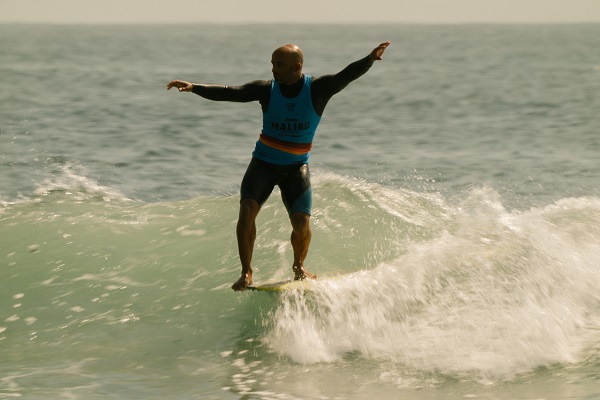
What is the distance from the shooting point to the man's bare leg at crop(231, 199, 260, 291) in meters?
8.07

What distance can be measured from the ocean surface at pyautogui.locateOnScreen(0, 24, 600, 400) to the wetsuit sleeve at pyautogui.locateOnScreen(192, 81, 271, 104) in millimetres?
1635

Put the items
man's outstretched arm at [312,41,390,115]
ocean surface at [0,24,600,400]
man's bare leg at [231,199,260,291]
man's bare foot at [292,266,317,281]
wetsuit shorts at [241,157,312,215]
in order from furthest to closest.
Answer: man's bare foot at [292,266,317,281] < wetsuit shorts at [241,157,312,215] < man's bare leg at [231,199,260,291] < man's outstretched arm at [312,41,390,115] < ocean surface at [0,24,600,400]

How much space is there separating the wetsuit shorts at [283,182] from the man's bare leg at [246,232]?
0.31 feet

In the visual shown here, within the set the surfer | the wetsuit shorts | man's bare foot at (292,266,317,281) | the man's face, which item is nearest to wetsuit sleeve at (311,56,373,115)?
the surfer

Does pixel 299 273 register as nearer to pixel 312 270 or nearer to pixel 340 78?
pixel 312 270

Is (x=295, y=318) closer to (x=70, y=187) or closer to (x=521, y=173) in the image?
(x=70, y=187)

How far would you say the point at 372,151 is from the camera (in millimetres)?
19078

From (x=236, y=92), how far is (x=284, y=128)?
1.56 feet

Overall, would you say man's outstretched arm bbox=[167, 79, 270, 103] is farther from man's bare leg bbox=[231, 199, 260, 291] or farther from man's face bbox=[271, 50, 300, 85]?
man's bare leg bbox=[231, 199, 260, 291]

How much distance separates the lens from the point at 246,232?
8.08 metres

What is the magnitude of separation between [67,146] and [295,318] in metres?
11.1

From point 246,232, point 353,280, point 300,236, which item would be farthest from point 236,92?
point 353,280

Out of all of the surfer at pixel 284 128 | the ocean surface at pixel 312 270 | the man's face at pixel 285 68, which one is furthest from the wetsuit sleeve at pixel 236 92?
the ocean surface at pixel 312 270

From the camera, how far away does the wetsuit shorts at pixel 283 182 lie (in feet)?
26.9
